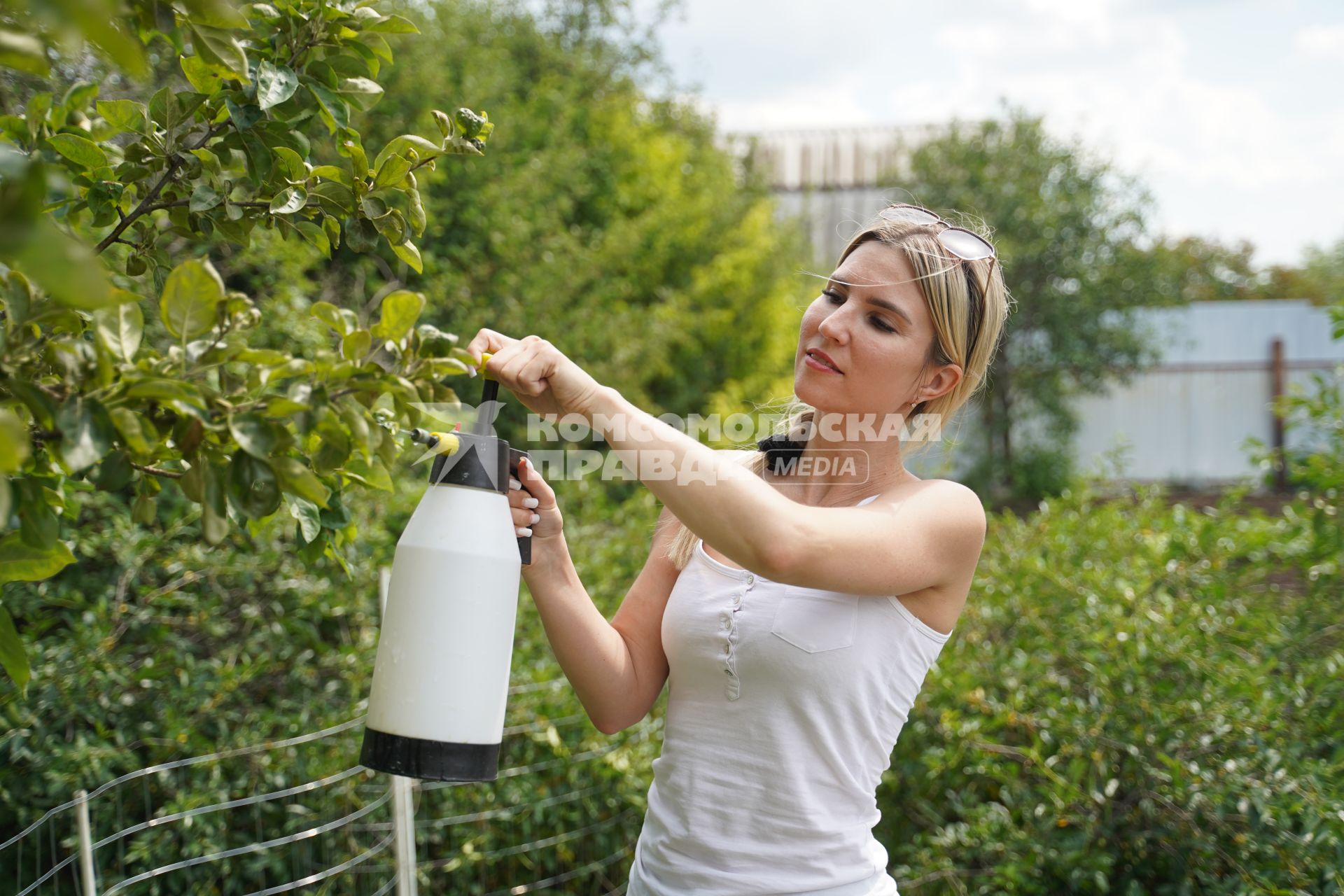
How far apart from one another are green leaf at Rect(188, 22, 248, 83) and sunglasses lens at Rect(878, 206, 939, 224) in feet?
3.28

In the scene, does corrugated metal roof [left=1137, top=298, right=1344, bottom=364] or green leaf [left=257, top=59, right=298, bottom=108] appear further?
corrugated metal roof [left=1137, top=298, right=1344, bottom=364]

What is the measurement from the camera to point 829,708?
4.70 feet

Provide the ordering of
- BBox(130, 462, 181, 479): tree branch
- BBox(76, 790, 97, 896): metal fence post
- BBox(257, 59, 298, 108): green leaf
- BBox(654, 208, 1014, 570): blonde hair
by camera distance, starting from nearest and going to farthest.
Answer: BBox(130, 462, 181, 479): tree branch, BBox(257, 59, 298, 108): green leaf, BBox(654, 208, 1014, 570): blonde hair, BBox(76, 790, 97, 896): metal fence post

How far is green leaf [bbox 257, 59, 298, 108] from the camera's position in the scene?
1.09 m

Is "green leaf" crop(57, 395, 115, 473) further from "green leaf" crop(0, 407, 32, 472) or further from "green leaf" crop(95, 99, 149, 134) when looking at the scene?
"green leaf" crop(95, 99, 149, 134)

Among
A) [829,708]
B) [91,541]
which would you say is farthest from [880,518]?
[91,541]

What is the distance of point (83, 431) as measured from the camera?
0.75 metres

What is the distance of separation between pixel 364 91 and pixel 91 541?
2070 mm

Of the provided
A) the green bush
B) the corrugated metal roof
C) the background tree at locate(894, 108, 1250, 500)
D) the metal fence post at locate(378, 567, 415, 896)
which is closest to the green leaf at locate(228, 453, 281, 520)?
the metal fence post at locate(378, 567, 415, 896)

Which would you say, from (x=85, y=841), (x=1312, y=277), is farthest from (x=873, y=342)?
(x=1312, y=277)

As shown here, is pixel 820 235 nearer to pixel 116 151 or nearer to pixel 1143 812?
pixel 1143 812

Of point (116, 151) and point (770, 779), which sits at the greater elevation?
point (116, 151)

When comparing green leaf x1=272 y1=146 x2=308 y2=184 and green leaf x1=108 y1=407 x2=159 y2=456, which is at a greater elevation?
green leaf x1=272 y1=146 x2=308 y2=184

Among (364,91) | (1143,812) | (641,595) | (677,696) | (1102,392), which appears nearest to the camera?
(364,91)
